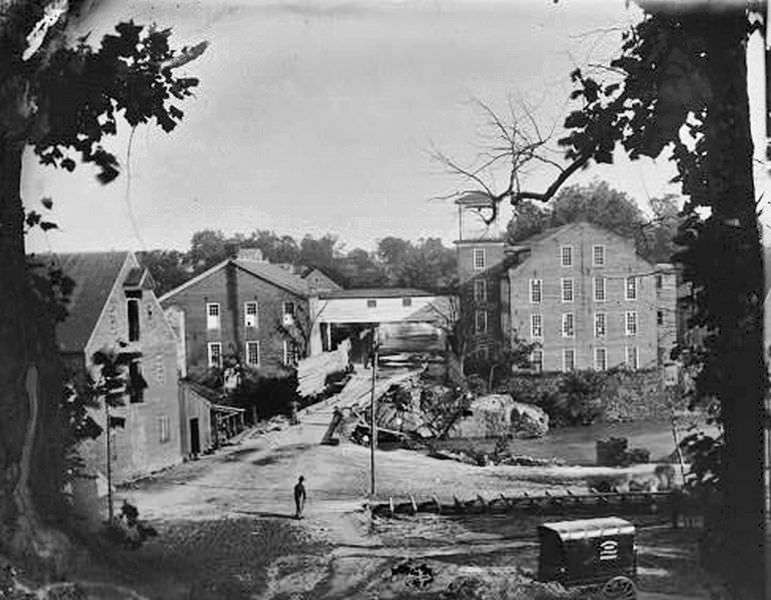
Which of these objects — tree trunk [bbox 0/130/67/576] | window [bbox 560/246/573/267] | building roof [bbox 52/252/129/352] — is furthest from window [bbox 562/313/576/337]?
tree trunk [bbox 0/130/67/576]

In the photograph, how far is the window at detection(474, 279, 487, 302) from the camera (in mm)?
1979

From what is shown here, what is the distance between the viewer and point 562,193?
1.97 m

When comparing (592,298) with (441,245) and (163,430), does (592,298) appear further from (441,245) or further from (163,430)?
(163,430)

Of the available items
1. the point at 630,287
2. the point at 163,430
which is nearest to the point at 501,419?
the point at 630,287

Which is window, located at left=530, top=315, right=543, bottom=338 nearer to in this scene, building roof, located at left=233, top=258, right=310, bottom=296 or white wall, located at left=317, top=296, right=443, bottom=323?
white wall, located at left=317, top=296, right=443, bottom=323

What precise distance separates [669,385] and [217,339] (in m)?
1.00

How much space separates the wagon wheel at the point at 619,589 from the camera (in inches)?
76.3

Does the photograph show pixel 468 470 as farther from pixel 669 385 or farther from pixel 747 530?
pixel 747 530

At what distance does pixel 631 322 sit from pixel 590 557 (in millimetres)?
514

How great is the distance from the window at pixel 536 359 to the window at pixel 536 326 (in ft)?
0.12

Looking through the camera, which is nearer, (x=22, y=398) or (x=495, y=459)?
(x=22, y=398)

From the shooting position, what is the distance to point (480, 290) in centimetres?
199

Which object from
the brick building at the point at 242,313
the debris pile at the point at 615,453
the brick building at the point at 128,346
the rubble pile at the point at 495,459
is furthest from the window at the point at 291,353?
the debris pile at the point at 615,453

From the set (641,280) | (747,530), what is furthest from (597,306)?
(747,530)
